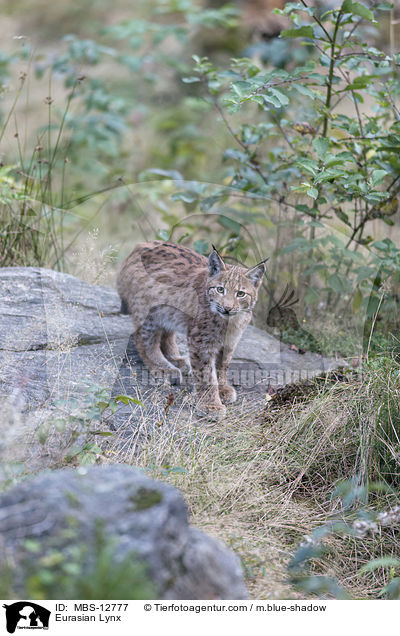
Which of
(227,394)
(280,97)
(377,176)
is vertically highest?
(280,97)

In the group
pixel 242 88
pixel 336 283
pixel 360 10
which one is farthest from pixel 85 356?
pixel 360 10

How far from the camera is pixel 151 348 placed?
4.62 meters

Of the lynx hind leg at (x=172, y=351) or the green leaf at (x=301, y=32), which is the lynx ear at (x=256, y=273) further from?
the green leaf at (x=301, y=32)

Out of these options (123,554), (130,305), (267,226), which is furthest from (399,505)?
(267,226)

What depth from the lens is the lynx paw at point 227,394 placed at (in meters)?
4.38

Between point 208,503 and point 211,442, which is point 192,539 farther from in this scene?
point 211,442

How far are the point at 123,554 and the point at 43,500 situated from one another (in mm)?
335


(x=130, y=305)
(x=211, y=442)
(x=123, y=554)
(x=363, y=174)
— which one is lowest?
(x=211, y=442)

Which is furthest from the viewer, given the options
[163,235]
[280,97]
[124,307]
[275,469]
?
[163,235]

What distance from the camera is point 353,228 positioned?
5.40 m

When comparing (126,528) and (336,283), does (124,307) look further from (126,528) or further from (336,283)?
(126,528)
